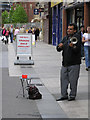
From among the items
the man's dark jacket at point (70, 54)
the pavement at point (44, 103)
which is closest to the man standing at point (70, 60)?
the man's dark jacket at point (70, 54)

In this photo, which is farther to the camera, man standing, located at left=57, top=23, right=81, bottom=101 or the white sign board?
the white sign board

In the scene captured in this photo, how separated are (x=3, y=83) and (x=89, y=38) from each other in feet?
16.9

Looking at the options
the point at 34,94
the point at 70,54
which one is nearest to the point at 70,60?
the point at 70,54

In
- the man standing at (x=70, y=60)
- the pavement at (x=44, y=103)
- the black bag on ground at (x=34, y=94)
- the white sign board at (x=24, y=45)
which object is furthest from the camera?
the white sign board at (x=24, y=45)

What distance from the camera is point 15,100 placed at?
10.1m

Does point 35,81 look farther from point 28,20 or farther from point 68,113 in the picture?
point 28,20

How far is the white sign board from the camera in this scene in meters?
21.0

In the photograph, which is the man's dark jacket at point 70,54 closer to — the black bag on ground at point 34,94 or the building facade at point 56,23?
the black bag on ground at point 34,94

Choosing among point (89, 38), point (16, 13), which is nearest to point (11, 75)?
point (89, 38)

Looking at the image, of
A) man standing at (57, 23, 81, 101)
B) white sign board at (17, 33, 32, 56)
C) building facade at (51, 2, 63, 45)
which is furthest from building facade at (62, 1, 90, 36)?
man standing at (57, 23, 81, 101)

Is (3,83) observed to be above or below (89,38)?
below

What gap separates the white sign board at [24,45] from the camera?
21.0 metres

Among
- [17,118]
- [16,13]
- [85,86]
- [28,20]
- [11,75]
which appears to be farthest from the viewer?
[28,20]

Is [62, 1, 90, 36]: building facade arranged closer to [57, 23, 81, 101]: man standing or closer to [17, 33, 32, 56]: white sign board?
[17, 33, 32, 56]: white sign board
